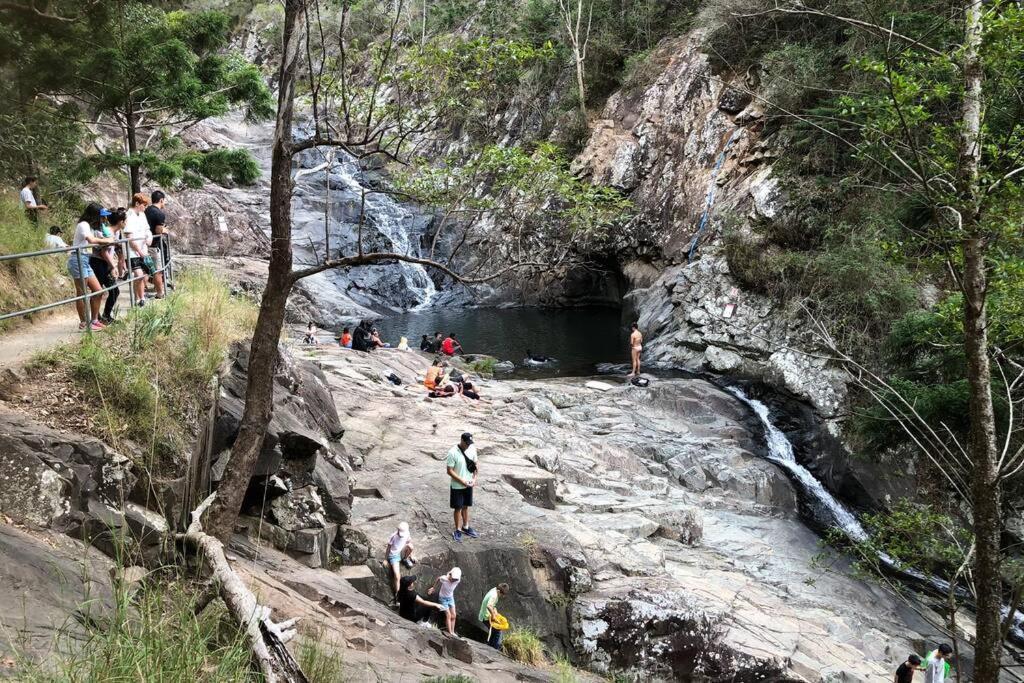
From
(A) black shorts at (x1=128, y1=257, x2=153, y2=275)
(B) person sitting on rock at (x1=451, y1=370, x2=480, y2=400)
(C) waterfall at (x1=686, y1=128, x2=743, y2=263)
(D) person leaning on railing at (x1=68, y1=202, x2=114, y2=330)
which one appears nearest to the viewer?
(D) person leaning on railing at (x1=68, y1=202, x2=114, y2=330)

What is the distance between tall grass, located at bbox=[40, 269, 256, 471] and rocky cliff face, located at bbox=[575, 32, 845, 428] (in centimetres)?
1631

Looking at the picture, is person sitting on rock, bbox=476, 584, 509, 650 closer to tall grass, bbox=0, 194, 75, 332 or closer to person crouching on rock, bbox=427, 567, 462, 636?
person crouching on rock, bbox=427, 567, 462, 636

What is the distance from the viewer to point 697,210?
94.9 ft

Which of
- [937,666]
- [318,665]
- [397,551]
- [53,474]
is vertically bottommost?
[937,666]

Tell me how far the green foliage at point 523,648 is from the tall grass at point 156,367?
501 cm

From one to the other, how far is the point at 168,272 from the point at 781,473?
14161mm

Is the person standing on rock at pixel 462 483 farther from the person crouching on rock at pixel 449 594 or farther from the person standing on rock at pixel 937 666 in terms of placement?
the person standing on rock at pixel 937 666

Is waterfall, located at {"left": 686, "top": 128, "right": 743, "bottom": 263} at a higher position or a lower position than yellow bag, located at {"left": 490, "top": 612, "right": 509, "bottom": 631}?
higher

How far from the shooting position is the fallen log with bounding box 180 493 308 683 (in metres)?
4.11

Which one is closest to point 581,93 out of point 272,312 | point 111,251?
point 111,251

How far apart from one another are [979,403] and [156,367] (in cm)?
794

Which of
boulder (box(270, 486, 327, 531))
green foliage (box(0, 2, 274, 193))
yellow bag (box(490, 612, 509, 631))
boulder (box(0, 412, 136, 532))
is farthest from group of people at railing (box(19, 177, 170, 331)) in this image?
yellow bag (box(490, 612, 509, 631))

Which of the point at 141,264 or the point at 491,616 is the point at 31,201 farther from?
the point at 491,616

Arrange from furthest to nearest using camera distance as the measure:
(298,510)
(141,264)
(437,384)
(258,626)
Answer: (437,384) → (141,264) → (298,510) → (258,626)
